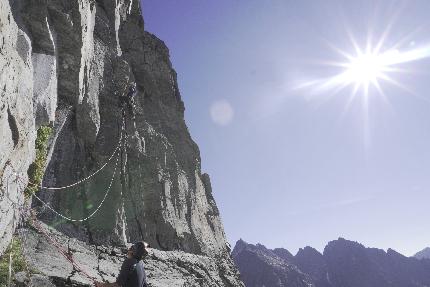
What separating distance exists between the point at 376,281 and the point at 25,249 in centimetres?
21001

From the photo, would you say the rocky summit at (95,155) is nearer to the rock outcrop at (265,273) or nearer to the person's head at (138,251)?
the person's head at (138,251)

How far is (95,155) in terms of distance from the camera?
74.9 ft

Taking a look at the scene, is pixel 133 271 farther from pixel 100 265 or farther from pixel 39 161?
pixel 39 161

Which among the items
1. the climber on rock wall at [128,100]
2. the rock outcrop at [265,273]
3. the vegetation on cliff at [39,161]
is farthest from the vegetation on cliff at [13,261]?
the rock outcrop at [265,273]

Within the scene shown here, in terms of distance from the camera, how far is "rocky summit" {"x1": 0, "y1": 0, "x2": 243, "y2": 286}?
1322cm

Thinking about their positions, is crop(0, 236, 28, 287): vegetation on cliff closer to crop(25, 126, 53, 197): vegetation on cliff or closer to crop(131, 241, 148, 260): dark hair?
crop(25, 126, 53, 197): vegetation on cliff

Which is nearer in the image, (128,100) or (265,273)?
(128,100)

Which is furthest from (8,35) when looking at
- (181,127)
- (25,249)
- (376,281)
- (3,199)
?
(376,281)

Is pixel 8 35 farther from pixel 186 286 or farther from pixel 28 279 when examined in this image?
pixel 186 286

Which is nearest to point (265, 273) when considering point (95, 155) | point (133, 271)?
point (95, 155)

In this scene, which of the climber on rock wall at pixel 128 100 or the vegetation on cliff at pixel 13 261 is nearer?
the vegetation on cliff at pixel 13 261

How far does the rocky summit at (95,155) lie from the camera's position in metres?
13.2

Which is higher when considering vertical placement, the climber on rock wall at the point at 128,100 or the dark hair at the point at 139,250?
the climber on rock wall at the point at 128,100

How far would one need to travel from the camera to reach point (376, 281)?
192 metres
